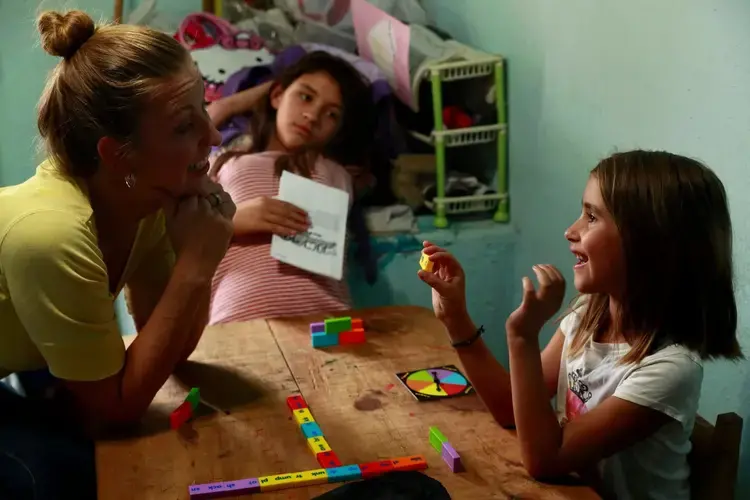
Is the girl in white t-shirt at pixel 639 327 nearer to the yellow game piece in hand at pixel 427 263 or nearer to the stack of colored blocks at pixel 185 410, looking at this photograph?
the yellow game piece in hand at pixel 427 263

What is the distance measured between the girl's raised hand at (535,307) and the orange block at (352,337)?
44 cm

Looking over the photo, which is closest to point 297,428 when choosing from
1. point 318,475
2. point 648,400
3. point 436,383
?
point 318,475

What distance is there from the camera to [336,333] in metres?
1.50

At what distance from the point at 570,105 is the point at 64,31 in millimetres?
1238

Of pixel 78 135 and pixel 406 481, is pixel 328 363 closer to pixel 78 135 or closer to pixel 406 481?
pixel 406 481

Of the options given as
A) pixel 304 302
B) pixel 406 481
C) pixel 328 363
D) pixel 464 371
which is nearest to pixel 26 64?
pixel 304 302

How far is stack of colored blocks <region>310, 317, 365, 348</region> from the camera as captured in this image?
58.6 inches

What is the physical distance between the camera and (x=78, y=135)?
48.3 inches

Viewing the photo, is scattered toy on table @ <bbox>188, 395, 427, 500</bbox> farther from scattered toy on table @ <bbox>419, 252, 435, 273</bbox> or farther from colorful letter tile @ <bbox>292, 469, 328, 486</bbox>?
scattered toy on table @ <bbox>419, 252, 435, 273</bbox>

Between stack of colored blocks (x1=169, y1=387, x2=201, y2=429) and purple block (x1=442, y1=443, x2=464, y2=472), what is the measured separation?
1.30ft

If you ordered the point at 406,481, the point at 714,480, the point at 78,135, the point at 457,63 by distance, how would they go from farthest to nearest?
the point at 457,63 < the point at 78,135 < the point at 714,480 < the point at 406,481

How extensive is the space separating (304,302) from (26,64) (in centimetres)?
138

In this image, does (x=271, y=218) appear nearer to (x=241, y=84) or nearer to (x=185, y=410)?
(x=241, y=84)

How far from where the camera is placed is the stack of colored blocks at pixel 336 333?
149 centimetres
